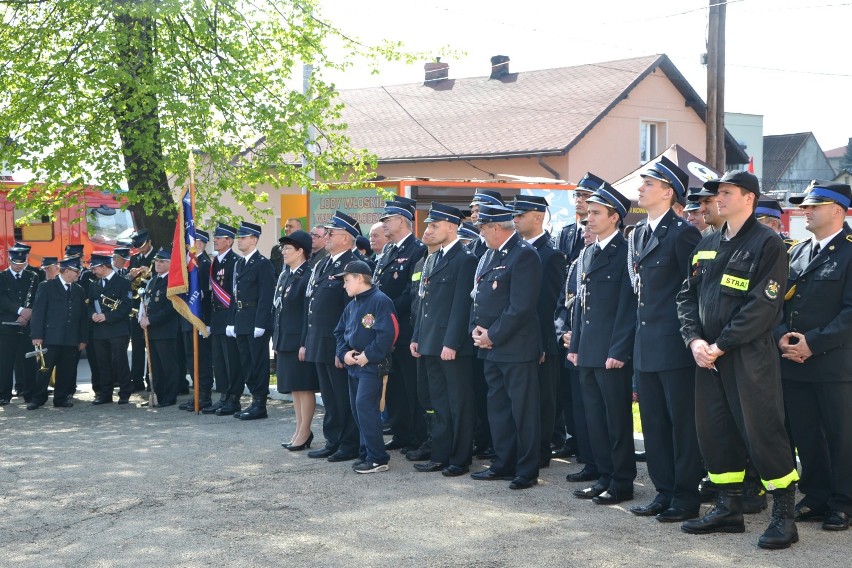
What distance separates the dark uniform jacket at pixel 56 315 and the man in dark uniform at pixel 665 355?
26.9 ft

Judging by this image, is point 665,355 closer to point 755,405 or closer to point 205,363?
point 755,405

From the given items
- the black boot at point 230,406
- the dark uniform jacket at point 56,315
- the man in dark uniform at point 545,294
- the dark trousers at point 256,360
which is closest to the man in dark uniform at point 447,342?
the man in dark uniform at point 545,294

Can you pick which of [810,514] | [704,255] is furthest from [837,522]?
[704,255]

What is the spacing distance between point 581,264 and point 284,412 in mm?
5216

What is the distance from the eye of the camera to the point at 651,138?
117 ft

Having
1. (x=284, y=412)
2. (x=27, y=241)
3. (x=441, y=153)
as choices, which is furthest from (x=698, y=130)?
(x=284, y=412)

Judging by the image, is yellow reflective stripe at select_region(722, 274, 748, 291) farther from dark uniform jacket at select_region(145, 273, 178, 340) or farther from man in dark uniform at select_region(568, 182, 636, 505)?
dark uniform jacket at select_region(145, 273, 178, 340)

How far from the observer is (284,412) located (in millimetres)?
11969

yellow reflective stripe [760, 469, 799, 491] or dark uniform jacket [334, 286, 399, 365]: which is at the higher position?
dark uniform jacket [334, 286, 399, 365]

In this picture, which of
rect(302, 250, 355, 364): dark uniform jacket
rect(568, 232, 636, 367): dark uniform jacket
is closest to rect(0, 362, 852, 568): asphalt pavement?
rect(302, 250, 355, 364): dark uniform jacket

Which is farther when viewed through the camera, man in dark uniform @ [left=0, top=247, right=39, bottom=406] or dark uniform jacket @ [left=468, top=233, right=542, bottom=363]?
man in dark uniform @ [left=0, top=247, right=39, bottom=406]

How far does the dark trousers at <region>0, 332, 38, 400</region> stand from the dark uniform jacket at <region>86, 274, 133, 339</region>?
98cm

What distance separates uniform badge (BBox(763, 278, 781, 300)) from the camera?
605 centimetres

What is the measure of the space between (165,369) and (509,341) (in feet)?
20.3
